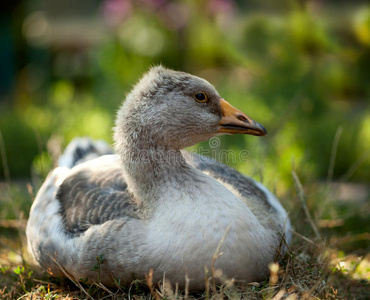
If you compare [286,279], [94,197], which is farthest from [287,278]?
[94,197]

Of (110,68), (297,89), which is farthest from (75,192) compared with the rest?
(110,68)

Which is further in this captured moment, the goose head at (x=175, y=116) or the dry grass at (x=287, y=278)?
the goose head at (x=175, y=116)

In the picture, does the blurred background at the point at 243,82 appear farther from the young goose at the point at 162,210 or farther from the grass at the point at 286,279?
the young goose at the point at 162,210

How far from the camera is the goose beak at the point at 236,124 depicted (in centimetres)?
302

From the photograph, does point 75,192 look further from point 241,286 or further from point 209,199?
point 241,286

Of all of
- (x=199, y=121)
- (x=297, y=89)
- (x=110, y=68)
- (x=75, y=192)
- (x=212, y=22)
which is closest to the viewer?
(x=199, y=121)

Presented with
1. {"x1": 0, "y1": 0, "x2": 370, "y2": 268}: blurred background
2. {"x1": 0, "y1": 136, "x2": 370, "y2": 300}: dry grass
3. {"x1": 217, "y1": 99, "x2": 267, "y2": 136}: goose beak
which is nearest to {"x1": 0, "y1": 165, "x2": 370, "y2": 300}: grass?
{"x1": 0, "y1": 136, "x2": 370, "y2": 300}: dry grass

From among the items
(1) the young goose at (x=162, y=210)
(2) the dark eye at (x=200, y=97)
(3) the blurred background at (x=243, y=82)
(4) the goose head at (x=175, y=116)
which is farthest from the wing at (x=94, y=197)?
(3) the blurred background at (x=243, y=82)

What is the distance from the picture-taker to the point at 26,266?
3.49 meters

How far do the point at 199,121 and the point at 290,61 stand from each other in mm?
5301

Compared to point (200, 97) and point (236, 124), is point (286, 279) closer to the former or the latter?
point (236, 124)

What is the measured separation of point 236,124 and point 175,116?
409 millimetres

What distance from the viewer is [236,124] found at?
303cm

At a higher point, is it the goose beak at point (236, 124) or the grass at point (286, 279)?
the goose beak at point (236, 124)
